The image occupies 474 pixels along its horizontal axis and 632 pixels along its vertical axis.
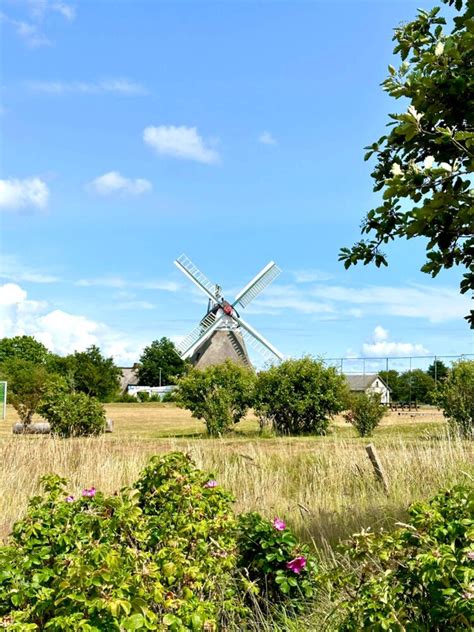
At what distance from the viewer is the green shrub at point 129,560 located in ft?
7.56

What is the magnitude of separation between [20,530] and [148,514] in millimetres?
896

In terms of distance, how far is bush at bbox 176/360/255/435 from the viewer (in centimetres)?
1773

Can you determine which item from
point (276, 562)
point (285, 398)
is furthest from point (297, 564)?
point (285, 398)

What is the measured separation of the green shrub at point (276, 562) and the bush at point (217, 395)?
44.4ft

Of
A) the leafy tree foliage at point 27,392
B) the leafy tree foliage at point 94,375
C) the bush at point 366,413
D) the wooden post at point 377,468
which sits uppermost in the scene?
the leafy tree foliage at point 94,375

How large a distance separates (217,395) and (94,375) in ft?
62.6

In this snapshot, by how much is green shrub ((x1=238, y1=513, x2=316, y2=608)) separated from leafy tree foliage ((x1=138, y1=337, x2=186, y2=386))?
227 feet

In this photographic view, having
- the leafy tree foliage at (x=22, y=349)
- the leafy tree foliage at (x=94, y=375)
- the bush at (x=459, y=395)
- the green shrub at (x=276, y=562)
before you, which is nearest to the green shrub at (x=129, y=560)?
the green shrub at (x=276, y=562)

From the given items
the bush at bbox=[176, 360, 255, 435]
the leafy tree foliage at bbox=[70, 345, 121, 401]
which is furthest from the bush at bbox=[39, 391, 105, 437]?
the leafy tree foliage at bbox=[70, 345, 121, 401]

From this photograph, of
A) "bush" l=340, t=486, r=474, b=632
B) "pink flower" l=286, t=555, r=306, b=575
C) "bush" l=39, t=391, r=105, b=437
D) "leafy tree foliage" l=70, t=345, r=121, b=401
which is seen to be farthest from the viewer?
"leafy tree foliage" l=70, t=345, r=121, b=401

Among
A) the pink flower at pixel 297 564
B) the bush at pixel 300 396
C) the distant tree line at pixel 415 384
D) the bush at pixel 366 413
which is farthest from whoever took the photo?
the distant tree line at pixel 415 384

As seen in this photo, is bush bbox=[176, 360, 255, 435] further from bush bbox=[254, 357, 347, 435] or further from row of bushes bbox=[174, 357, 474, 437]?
bush bbox=[254, 357, 347, 435]

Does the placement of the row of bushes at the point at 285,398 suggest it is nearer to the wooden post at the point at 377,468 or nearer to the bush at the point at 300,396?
the bush at the point at 300,396

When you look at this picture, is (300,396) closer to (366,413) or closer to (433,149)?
(366,413)
